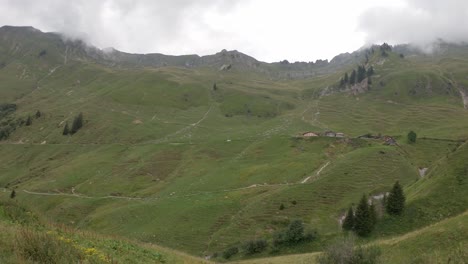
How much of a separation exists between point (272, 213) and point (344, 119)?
13083cm

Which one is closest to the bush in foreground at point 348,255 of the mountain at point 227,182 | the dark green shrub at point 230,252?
the mountain at point 227,182

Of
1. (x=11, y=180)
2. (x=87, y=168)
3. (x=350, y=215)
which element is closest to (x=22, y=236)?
(x=350, y=215)

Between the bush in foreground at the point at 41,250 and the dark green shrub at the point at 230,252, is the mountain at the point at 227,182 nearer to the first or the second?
the bush in foreground at the point at 41,250

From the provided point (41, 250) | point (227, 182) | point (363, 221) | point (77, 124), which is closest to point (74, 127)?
point (77, 124)

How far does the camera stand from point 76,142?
176 m

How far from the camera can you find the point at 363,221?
Result: 51438mm

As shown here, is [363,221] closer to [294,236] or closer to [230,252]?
[294,236]

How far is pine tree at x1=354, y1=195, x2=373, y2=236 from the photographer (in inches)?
1998

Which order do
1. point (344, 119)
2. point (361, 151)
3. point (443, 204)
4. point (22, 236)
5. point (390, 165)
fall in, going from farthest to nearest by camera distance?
point (344, 119), point (361, 151), point (390, 165), point (443, 204), point (22, 236)

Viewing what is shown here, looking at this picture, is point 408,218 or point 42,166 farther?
point 42,166

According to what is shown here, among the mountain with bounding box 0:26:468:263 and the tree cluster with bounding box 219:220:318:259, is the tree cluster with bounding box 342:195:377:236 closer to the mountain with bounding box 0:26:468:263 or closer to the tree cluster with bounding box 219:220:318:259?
the mountain with bounding box 0:26:468:263

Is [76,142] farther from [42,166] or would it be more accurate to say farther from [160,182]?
[160,182]

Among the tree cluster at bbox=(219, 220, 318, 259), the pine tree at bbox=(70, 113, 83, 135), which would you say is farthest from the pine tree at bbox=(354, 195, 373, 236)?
the pine tree at bbox=(70, 113, 83, 135)

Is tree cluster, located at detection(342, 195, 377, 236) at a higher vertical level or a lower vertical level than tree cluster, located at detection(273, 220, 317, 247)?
higher
